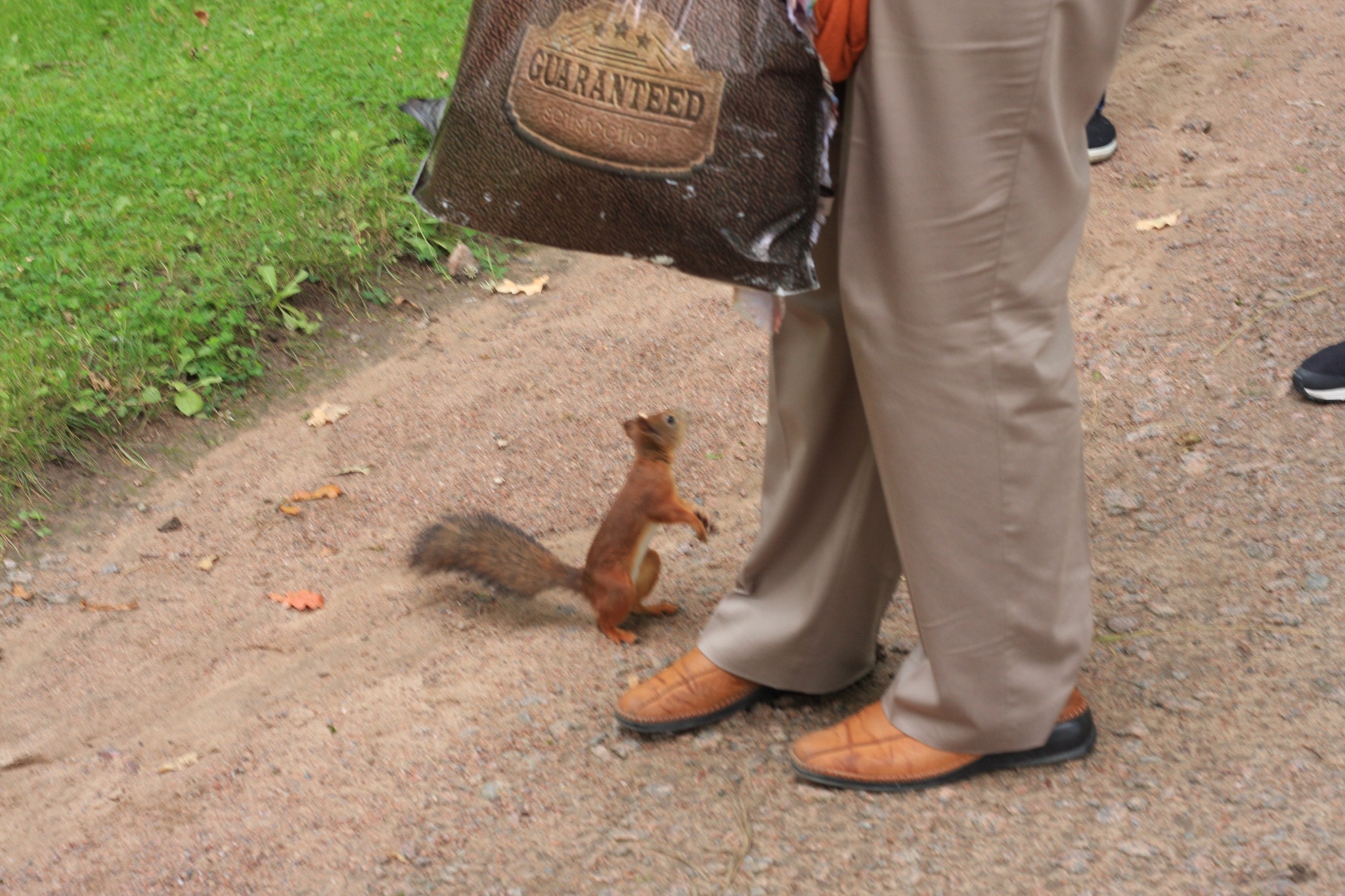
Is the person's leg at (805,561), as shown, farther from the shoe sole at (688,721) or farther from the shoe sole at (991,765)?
the shoe sole at (991,765)

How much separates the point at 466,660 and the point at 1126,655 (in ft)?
5.14

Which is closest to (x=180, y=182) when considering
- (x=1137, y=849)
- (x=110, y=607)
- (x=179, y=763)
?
(x=110, y=607)

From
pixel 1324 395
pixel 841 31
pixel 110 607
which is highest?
pixel 841 31

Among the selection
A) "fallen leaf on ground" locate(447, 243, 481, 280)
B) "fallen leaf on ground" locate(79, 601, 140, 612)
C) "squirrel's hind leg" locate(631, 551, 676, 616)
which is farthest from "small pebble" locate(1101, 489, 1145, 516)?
"fallen leaf on ground" locate(79, 601, 140, 612)

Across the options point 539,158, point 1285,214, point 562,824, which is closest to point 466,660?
point 562,824

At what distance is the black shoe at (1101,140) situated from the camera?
531 cm

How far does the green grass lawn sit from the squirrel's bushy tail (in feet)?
4.99

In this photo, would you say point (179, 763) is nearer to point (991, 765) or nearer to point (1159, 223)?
point (991, 765)

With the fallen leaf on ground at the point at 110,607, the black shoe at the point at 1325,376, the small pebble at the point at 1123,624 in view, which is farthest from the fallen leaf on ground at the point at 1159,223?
the fallen leaf on ground at the point at 110,607

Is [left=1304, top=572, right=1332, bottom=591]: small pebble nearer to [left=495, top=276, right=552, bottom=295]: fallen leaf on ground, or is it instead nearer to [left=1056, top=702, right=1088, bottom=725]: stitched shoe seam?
[left=1056, top=702, right=1088, bottom=725]: stitched shoe seam

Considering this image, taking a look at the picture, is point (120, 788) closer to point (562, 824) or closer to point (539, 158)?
point (562, 824)

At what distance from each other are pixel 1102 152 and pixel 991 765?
3869mm

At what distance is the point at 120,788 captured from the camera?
8.87 ft

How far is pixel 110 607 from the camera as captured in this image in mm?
3447
